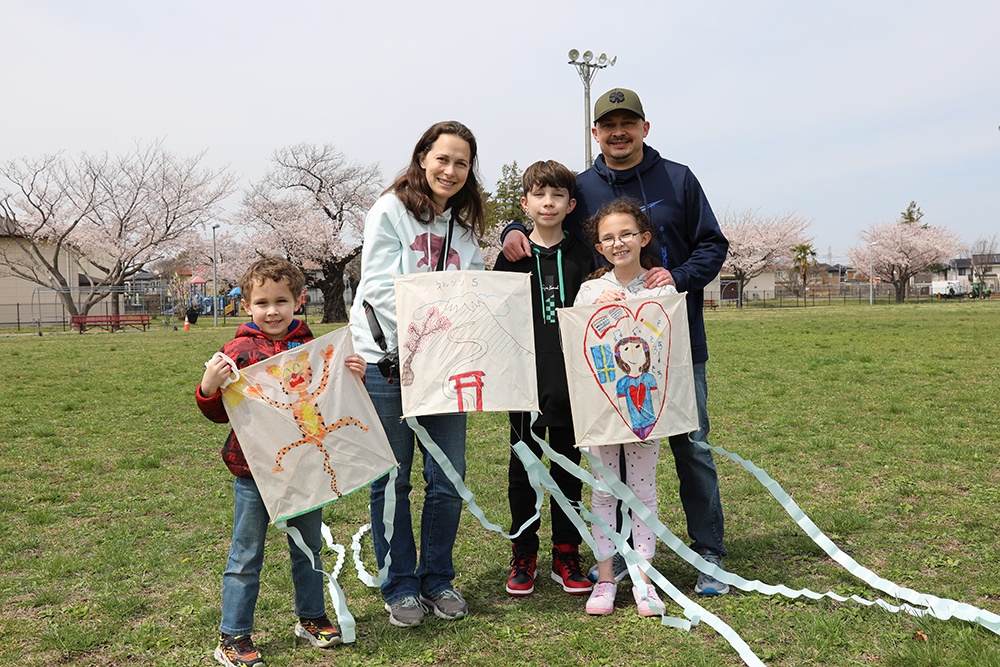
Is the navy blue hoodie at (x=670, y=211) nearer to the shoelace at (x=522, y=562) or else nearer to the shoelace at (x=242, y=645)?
the shoelace at (x=522, y=562)

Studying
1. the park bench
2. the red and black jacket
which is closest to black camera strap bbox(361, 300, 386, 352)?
the red and black jacket

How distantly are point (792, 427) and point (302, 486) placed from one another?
5989mm

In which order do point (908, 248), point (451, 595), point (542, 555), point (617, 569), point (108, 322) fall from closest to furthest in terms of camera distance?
1. point (451, 595)
2. point (617, 569)
3. point (542, 555)
4. point (108, 322)
5. point (908, 248)

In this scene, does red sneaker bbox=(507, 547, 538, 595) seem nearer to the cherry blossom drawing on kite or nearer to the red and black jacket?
the cherry blossom drawing on kite

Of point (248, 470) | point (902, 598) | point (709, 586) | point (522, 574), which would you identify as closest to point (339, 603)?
point (248, 470)

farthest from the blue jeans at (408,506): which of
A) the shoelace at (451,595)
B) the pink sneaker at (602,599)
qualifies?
the pink sneaker at (602,599)

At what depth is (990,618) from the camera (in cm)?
312

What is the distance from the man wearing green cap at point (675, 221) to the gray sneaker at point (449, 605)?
83 centimetres

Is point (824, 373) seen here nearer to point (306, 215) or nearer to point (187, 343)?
point (187, 343)

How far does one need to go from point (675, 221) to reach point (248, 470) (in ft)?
7.14

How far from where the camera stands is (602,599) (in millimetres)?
3488

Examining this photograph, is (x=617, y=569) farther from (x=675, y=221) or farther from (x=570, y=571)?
(x=675, y=221)

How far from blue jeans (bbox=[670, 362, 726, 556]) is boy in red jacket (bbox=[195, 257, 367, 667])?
5.20 ft

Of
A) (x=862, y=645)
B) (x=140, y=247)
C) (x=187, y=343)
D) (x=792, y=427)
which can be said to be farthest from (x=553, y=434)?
(x=140, y=247)
